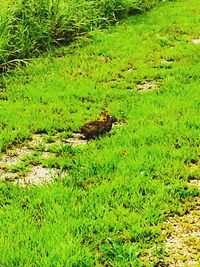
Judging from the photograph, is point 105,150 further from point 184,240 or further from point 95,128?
point 184,240

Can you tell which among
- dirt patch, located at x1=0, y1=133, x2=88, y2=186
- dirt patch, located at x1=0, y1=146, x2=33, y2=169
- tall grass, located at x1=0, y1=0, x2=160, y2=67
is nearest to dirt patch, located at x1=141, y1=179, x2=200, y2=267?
dirt patch, located at x1=0, y1=133, x2=88, y2=186

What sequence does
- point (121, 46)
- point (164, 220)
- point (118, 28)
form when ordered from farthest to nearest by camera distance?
point (118, 28) < point (121, 46) < point (164, 220)

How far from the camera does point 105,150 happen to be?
6254mm

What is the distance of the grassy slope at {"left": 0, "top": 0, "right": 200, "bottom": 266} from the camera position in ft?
14.9

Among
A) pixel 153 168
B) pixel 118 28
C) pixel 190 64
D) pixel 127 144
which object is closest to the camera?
pixel 153 168

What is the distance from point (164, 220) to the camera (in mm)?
4926

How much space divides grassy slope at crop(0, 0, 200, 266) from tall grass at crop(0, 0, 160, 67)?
44 cm

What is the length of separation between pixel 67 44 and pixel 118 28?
166cm

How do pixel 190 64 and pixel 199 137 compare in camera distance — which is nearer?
pixel 199 137

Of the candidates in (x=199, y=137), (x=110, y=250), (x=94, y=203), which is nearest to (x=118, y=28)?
(x=199, y=137)

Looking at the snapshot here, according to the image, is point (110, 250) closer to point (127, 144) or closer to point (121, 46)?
point (127, 144)

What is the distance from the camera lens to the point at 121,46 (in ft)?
35.7

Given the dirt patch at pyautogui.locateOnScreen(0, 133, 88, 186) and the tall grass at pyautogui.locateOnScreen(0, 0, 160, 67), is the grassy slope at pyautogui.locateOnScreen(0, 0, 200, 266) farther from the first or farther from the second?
the tall grass at pyautogui.locateOnScreen(0, 0, 160, 67)

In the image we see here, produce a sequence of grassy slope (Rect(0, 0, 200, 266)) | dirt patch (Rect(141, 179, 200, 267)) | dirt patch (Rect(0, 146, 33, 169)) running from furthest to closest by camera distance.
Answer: dirt patch (Rect(0, 146, 33, 169)) < grassy slope (Rect(0, 0, 200, 266)) < dirt patch (Rect(141, 179, 200, 267))
